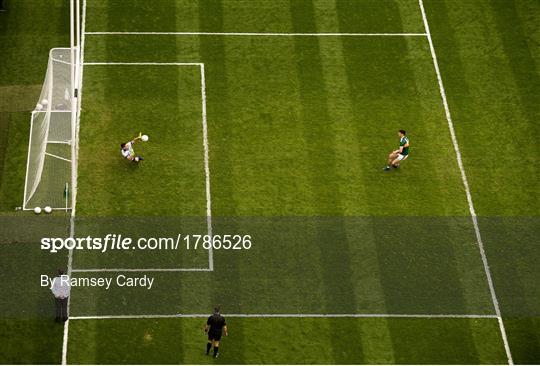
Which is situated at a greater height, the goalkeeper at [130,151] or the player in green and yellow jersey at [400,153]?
the goalkeeper at [130,151]

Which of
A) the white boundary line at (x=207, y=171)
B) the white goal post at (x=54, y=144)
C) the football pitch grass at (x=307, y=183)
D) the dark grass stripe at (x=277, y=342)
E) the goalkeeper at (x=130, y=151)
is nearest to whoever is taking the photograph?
the dark grass stripe at (x=277, y=342)

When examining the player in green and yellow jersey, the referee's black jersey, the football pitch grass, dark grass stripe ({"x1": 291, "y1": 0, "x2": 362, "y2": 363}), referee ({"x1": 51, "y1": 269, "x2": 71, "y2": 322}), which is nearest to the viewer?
the referee's black jersey

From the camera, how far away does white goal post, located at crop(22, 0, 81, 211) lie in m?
29.4

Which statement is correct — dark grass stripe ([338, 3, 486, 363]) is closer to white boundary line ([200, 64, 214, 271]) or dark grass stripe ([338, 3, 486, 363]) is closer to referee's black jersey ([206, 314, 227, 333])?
white boundary line ([200, 64, 214, 271])

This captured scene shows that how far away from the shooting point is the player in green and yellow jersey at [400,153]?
30.5 metres

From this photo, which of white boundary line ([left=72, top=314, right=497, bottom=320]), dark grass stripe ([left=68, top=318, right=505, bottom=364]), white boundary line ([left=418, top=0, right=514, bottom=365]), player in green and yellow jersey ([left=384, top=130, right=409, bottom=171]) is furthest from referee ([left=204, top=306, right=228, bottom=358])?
player in green and yellow jersey ([left=384, top=130, right=409, bottom=171])

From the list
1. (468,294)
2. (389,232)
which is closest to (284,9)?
(389,232)

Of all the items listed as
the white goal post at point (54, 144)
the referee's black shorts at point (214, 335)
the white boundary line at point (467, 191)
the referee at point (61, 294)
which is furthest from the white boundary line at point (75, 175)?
the white boundary line at point (467, 191)

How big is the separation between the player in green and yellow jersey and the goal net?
9317 millimetres

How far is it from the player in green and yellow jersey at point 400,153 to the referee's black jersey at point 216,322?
8.53m

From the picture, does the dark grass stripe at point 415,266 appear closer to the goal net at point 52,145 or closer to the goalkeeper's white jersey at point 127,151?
the goalkeeper's white jersey at point 127,151

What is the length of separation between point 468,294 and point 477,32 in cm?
1156

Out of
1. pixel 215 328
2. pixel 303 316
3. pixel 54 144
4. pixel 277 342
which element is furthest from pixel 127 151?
pixel 277 342

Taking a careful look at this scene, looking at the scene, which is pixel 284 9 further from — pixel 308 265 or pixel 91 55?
pixel 308 265
